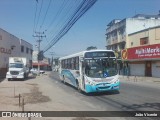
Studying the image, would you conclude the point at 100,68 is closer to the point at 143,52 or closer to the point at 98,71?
the point at 98,71

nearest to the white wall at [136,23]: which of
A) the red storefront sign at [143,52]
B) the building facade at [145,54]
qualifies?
the building facade at [145,54]

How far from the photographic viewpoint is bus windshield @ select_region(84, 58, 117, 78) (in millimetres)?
19906

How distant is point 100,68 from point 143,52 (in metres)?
29.3

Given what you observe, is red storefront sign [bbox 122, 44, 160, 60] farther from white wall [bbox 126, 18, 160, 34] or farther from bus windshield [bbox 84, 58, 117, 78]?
bus windshield [bbox 84, 58, 117, 78]

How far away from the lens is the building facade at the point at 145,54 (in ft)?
149

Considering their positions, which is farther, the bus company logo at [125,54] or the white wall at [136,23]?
the white wall at [136,23]

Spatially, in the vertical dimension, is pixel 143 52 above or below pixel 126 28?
below

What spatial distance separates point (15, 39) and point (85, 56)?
4344 cm

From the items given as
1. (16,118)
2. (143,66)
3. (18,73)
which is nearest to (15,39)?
(18,73)

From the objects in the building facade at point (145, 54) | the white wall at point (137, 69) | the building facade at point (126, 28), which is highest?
the building facade at point (126, 28)

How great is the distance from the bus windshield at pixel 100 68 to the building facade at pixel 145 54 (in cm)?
2475

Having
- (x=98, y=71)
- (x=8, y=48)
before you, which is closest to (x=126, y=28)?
(x=8, y=48)

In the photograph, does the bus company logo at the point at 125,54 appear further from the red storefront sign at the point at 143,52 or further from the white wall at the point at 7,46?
the white wall at the point at 7,46

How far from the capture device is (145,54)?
4734 centimetres
